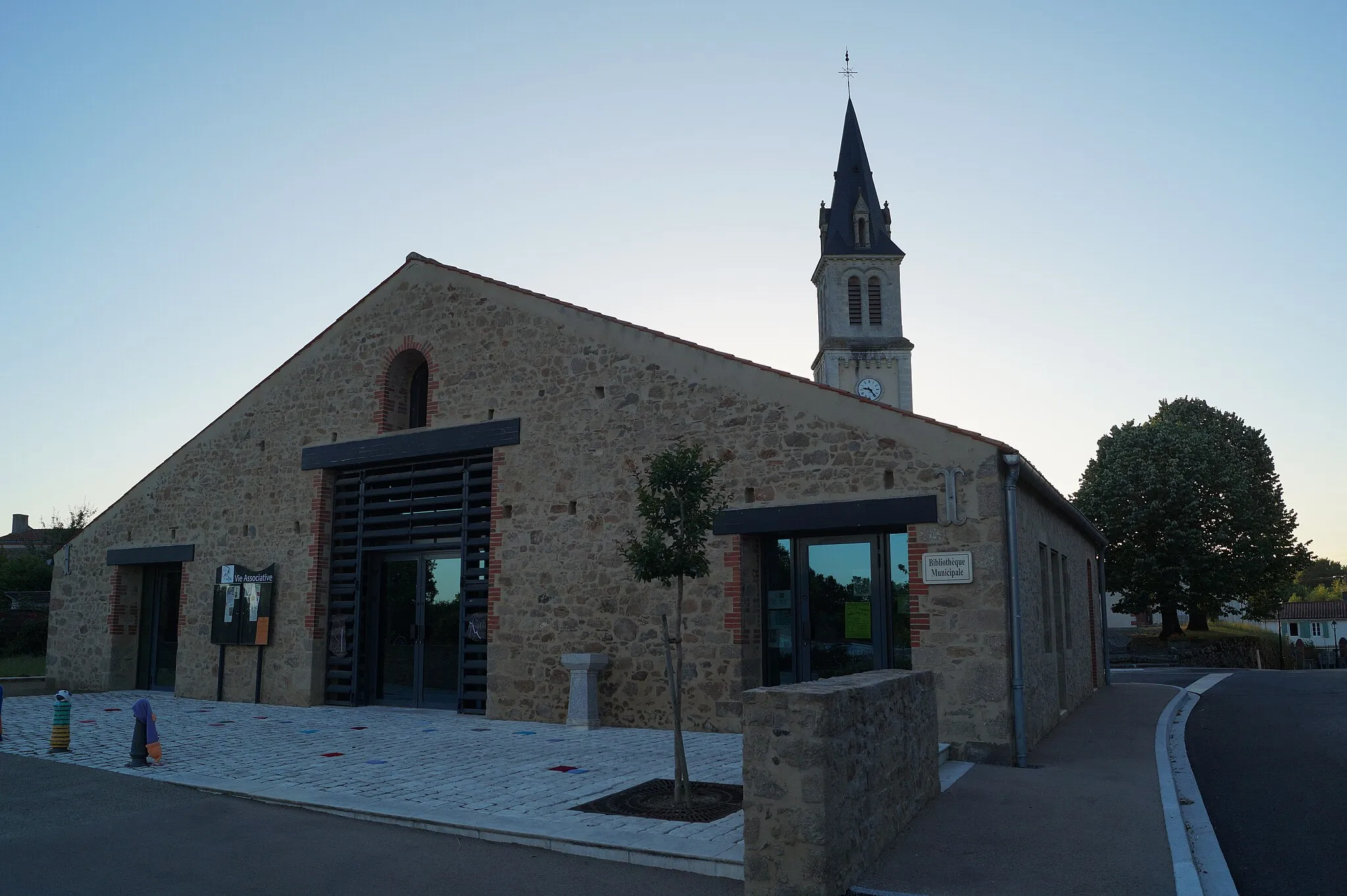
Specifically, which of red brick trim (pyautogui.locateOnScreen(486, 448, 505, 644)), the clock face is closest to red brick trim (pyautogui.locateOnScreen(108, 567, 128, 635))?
red brick trim (pyautogui.locateOnScreen(486, 448, 505, 644))

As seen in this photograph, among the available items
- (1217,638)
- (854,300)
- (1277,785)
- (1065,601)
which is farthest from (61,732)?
(854,300)

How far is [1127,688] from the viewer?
1869 cm

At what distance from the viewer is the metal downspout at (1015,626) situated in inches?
352

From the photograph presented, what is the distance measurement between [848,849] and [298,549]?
1195cm

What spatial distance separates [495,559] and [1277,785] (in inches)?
368

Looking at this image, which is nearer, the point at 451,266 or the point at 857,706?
the point at 857,706

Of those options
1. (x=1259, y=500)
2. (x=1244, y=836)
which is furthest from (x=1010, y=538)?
(x=1259, y=500)

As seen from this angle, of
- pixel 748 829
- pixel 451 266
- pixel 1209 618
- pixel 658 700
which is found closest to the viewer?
pixel 748 829

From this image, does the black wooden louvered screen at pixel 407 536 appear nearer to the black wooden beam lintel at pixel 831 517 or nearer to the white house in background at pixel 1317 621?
the black wooden beam lintel at pixel 831 517

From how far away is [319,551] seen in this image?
14.5 meters

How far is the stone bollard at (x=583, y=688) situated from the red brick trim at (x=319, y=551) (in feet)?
16.5

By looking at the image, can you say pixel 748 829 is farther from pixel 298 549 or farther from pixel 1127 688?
pixel 1127 688

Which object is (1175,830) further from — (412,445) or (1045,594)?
(412,445)

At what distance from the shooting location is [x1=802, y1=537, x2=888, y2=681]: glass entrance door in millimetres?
10570
